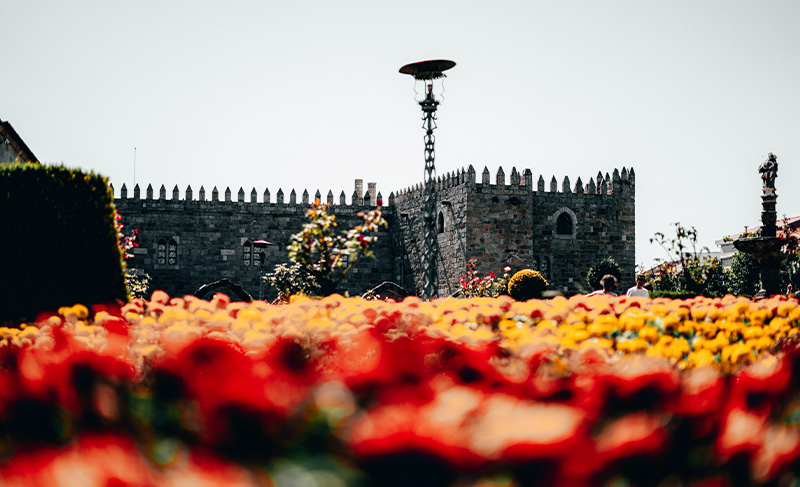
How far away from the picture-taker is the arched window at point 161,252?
1135 inches

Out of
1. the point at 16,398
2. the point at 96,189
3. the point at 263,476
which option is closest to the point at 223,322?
the point at 16,398

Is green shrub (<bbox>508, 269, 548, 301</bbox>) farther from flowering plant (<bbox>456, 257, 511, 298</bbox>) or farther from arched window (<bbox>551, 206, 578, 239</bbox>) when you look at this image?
arched window (<bbox>551, 206, 578, 239</bbox>)

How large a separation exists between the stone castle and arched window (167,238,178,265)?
1.5 inches

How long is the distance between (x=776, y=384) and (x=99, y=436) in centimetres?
199

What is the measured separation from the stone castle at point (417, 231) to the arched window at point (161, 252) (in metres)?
0.04

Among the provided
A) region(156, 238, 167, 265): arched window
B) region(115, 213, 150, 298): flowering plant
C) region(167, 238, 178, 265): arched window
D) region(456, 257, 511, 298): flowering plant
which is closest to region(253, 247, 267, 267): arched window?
region(167, 238, 178, 265): arched window

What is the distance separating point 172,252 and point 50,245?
23.9m

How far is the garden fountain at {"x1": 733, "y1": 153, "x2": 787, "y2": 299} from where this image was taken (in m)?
15.6

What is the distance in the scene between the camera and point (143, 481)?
61.6 inches

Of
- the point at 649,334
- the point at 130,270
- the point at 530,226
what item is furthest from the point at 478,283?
the point at 649,334

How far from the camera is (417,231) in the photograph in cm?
2830

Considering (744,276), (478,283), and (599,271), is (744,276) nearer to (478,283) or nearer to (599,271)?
(599,271)

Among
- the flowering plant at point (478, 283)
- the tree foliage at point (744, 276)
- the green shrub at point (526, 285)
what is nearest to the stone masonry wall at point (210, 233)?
the flowering plant at point (478, 283)

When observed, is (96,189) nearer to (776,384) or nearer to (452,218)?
(776,384)
